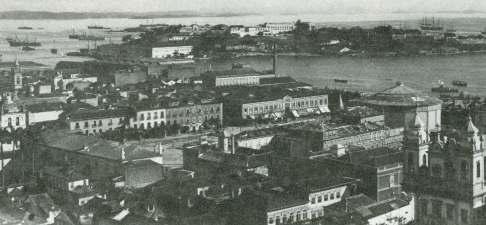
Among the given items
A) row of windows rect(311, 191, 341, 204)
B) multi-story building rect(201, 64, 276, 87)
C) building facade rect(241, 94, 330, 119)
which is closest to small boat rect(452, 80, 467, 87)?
multi-story building rect(201, 64, 276, 87)

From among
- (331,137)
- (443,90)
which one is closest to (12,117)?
(331,137)

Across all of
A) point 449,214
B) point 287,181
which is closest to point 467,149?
point 449,214

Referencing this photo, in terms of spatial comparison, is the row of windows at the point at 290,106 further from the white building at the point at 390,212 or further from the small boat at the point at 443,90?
the white building at the point at 390,212

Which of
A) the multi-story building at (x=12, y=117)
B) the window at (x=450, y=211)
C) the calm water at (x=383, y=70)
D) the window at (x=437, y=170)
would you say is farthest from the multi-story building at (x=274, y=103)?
the window at (x=450, y=211)

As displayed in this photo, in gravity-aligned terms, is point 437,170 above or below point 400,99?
above

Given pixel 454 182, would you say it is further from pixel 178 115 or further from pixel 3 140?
pixel 178 115

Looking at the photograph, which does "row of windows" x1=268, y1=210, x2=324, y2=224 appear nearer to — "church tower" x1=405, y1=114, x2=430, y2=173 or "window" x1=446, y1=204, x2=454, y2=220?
"church tower" x1=405, y1=114, x2=430, y2=173

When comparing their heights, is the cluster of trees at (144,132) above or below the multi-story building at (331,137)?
Answer: below
